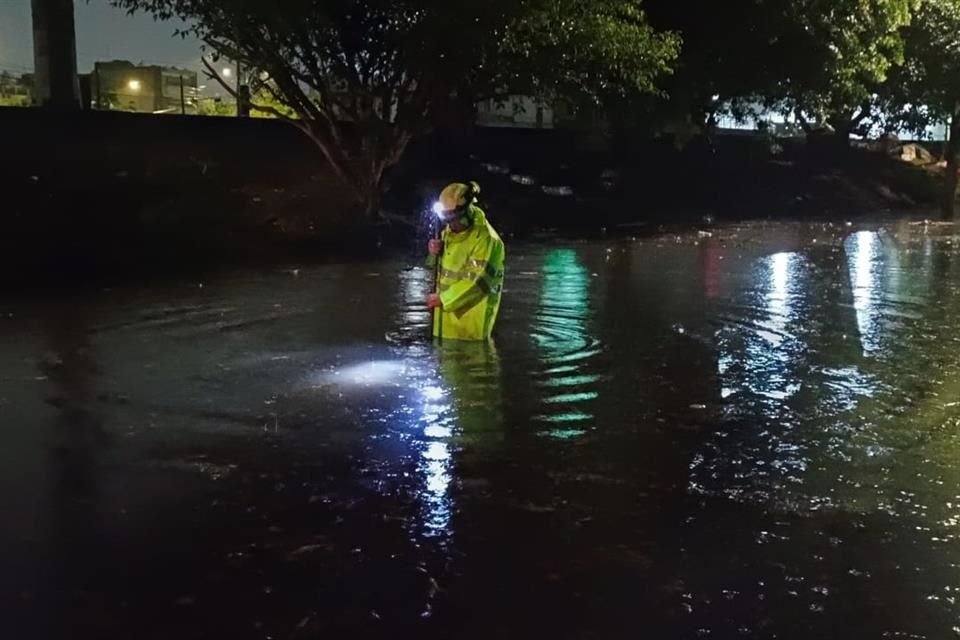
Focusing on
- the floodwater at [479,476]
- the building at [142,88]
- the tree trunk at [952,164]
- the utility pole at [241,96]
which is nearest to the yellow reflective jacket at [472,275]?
the floodwater at [479,476]

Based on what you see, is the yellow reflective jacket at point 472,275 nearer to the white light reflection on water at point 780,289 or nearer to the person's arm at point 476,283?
the person's arm at point 476,283

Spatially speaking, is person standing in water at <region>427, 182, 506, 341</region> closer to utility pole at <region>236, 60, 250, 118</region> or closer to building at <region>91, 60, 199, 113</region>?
utility pole at <region>236, 60, 250, 118</region>

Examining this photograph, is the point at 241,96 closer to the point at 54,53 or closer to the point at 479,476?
the point at 54,53

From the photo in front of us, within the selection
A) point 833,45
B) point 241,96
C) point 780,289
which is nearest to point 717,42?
point 833,45

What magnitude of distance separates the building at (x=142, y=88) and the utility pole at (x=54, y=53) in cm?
322

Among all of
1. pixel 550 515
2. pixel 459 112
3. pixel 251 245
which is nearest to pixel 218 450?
pixel 550 515

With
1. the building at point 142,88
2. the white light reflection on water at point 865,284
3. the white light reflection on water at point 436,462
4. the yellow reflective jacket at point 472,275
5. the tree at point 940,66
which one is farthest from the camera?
the tree at point 940,66

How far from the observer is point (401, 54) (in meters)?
18.8

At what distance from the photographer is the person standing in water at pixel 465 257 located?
8.96 metres

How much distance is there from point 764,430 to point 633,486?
5.20 feet

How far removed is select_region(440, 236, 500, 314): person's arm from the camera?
9117 mm

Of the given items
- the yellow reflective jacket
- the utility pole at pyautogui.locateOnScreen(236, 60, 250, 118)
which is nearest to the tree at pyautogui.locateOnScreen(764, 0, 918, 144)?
the utility pole at pyautogui.locateOnScreen(236, 60, 250, 118)

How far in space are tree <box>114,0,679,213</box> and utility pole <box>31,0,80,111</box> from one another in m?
4.01

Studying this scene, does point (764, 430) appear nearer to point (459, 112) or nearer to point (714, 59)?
point (459, 112)
